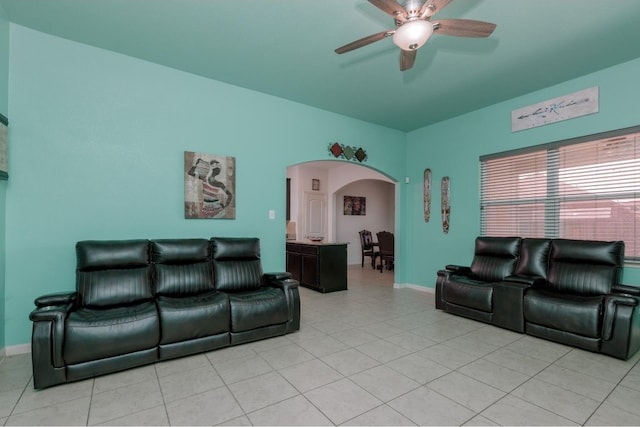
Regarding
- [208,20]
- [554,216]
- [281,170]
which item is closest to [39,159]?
[208,20]

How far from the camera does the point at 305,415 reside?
1.92 m

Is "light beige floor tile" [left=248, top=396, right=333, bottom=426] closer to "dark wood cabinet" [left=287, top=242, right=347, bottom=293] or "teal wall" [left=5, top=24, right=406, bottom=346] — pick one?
"teal wall" [left=5, top=24, right=406, bottom=346]

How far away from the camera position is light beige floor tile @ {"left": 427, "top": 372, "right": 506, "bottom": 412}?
2.07m

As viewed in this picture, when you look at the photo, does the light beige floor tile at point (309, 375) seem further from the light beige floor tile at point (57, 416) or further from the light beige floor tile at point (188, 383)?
the light beige floor tile at point (57, 416)

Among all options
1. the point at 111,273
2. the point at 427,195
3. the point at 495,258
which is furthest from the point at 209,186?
the point at 495,258

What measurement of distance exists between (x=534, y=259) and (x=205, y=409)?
3.85 m

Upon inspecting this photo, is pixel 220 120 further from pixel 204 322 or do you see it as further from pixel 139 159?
pixel 204 322

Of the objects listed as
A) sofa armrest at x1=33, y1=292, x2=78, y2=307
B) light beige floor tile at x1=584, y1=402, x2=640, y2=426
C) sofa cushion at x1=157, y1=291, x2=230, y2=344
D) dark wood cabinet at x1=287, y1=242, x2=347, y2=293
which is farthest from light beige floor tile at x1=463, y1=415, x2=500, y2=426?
dark wood cabinet at x1=287, y1=242, x2=347, y2=293

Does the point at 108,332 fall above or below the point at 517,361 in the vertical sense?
above

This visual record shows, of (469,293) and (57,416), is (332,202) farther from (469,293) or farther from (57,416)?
(57,416)

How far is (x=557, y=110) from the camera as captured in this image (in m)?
3.92

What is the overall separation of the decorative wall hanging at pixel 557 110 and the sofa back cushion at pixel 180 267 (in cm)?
452

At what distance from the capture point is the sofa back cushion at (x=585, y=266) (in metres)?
3.18

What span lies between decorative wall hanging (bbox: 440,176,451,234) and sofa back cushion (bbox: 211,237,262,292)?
326cm
